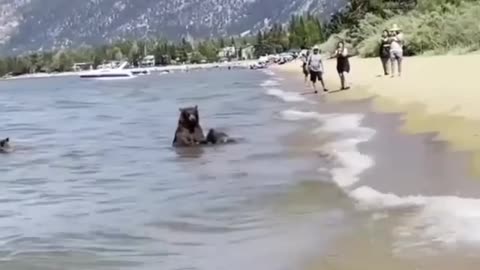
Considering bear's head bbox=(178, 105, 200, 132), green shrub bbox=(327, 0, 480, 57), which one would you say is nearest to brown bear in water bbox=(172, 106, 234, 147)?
bear's head bbox=(178, 105, 200, 132)

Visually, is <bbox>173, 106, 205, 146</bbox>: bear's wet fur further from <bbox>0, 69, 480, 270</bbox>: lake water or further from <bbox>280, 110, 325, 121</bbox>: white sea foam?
<bbox>280, 110, 325, 121</bbox>: white sea foam

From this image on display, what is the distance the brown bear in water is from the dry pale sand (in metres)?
3.93

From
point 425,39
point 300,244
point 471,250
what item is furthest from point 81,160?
point 425,39

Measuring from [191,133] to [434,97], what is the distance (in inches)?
266

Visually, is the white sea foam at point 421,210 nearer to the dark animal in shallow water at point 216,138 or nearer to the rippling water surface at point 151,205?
the rippling water surface at point 151,205

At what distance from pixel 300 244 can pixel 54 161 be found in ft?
37.2

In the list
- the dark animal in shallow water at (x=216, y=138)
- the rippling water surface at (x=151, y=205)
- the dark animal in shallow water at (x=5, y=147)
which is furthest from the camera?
the dark animal in shallow water at (x=5, y=147)

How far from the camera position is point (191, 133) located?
19.8 metres

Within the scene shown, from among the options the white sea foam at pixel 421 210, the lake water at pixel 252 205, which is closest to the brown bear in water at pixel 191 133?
the lake water at pixel 252 205

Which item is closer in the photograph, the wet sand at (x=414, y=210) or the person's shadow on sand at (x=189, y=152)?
the wet sand at (x=414, y=210)

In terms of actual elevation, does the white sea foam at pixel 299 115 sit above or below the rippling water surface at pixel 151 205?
below

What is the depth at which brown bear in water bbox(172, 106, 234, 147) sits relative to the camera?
19.6m

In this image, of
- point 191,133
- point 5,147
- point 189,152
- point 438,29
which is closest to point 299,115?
point 191,133

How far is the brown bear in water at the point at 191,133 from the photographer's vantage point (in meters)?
19.6
